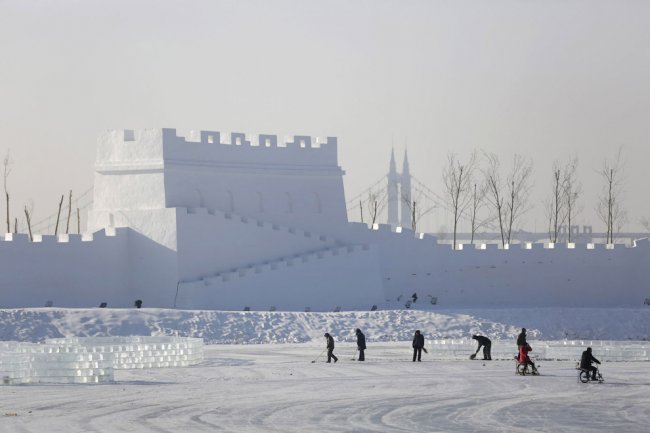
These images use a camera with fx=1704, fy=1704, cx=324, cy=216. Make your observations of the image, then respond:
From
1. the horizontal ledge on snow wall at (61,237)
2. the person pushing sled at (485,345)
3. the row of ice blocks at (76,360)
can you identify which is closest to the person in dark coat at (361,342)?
the person pushing sled at (485,345)

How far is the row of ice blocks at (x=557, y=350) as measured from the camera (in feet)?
Answer: 141

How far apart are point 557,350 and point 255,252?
54.1ft

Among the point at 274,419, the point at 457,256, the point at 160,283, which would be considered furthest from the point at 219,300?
the point at 274,419

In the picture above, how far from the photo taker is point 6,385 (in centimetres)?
3462

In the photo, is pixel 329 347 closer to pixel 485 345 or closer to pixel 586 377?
pixel 485 345

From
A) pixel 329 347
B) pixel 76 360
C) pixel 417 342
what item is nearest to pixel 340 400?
pixel 76 360

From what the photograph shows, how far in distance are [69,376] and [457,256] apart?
1032 inches

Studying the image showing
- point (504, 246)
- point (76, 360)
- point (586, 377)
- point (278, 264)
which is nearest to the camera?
point (586, 377)

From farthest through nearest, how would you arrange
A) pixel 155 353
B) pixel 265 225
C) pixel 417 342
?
pixel 265 225 → pixel 417 342 → pixel 155 353

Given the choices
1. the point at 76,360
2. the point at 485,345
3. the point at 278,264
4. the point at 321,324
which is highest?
the point at 278,264

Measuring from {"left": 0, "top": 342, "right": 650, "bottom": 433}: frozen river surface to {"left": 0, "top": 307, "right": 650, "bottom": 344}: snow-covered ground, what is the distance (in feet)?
31.1

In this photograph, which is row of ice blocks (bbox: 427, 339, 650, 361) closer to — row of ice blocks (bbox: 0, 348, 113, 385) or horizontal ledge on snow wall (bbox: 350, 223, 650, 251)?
row of ice blocks (bbox: 0, 348, 113, 385)

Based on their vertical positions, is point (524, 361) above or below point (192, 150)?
below

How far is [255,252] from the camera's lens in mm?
57625
